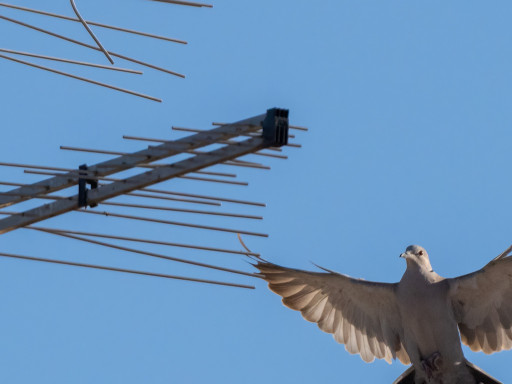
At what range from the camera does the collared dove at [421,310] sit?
12.7 meters

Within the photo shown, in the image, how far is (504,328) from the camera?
13.0 m

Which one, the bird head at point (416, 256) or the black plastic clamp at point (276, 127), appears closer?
the black plastic clamp at point (276, 127)

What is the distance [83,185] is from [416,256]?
5524mm

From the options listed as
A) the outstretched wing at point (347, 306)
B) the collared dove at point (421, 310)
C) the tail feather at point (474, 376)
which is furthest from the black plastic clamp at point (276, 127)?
the outstretched wing at point (347, 306)

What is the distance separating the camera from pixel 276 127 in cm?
691

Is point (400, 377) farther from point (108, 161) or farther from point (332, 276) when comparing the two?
point (108, 161)

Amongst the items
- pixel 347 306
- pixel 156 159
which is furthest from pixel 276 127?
pixel 347 306

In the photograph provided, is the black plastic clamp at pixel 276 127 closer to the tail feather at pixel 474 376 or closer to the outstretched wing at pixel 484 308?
the outstretched wing at pixel 484 308

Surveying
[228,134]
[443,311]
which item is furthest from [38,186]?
[443,311]

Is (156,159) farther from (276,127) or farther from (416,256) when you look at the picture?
(416,256)

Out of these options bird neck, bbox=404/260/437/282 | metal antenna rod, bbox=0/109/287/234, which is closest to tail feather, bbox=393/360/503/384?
bird neck, bbox=404/260/437/282

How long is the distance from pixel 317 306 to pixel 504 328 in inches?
80.5

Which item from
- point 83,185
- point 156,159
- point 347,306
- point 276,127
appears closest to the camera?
point 276,127

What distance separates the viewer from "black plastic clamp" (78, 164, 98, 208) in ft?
25.4
